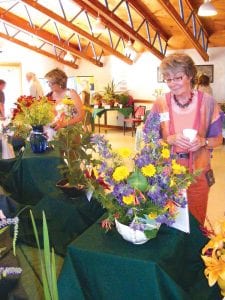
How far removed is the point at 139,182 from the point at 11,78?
439 inches

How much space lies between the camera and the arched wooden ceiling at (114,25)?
21.1 ft

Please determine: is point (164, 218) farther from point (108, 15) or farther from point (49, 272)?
point (108, 15)

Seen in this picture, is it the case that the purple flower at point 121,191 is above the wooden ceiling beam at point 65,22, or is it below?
below

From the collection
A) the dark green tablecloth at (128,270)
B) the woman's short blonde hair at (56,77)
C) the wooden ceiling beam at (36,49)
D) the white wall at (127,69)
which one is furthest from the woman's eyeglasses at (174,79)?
the wooden ceiling beam at (36,49)

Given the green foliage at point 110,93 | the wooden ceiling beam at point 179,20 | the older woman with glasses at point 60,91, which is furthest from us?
the green foliage at point 110,93

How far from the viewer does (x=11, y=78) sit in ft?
37.5

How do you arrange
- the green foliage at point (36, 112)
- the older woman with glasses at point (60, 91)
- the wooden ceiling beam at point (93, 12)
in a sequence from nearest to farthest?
1. the green foliage at point (36, 112)
2. the older woman with glasses at point (60, 91)
3. the wooden ceiling beam at point (93, 12)

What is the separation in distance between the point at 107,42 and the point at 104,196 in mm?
8602

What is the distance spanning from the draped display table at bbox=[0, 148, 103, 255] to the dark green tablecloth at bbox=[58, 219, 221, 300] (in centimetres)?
48

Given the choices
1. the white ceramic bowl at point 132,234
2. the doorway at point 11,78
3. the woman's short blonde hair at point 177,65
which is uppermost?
the doorway at point 11,78

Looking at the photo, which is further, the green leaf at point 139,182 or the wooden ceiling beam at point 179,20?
the wooden ceiling beam at point 179,20

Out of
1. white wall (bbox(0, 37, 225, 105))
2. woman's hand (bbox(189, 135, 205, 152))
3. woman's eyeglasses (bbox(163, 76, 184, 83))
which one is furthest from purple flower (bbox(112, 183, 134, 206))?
white wall (bbox(0, 37, 225, 105))

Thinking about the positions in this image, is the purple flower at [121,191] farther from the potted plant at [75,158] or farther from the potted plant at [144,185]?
the potted plant at [75,158]

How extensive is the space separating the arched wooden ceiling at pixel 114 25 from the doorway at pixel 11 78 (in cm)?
141
